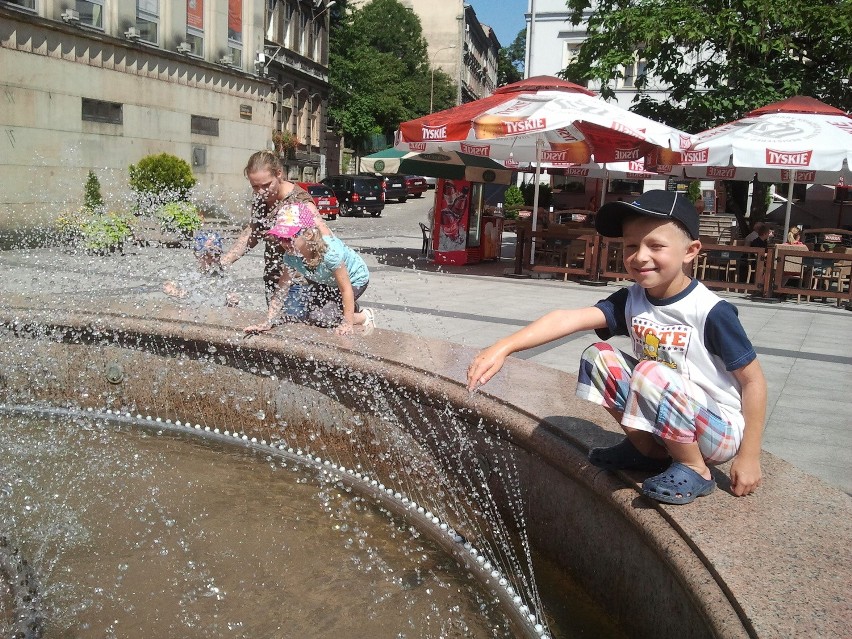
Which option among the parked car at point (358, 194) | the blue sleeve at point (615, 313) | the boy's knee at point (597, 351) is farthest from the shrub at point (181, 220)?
the parked car at point (358, 194)

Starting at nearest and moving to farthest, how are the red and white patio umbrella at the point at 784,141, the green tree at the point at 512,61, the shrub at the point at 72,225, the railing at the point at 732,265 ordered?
the red and white patio umbrella at the point at 784,141 → the railing at the point at 732,265 → the shrub at the point at 72,225 → the green tree at the point at 512,61

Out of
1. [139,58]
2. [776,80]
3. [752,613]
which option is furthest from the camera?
[139,58]

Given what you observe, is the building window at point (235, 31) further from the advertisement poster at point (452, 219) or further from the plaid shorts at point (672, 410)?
the plaid shorts at point (672, 410)

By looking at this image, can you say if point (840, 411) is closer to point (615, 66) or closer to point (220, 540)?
point (220, 540)

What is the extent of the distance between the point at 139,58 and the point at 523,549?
2341cm

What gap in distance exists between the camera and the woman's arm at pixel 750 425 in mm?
2500

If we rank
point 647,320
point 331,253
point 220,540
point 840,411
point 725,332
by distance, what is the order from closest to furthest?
point 725,332
point 647,320
point 220,540
point 331,253
point 840,411

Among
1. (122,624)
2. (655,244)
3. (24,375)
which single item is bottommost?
(122,624)

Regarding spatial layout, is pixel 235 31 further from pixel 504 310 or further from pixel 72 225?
pixel 504 310

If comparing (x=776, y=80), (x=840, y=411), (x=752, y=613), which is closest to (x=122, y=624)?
(x=752, y=613)

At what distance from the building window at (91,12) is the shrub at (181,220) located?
354 inches

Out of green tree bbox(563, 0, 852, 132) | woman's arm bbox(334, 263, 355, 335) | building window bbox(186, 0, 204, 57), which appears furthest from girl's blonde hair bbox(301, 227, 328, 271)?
building window bbox(186, 0, 204, 57)

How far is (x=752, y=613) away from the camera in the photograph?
1.96 meters

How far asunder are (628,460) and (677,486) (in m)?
0.32
